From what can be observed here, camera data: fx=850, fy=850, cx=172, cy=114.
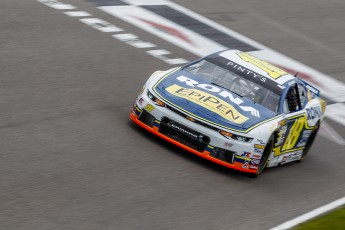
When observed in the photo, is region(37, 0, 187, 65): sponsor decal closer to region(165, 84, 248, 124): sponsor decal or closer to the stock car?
the stock car

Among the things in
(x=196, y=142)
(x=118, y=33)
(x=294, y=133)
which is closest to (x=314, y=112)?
(x=294, y=133)

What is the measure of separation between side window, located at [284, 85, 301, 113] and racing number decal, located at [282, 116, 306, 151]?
171 millimetres

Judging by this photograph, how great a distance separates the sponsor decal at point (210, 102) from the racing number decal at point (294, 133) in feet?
3.99

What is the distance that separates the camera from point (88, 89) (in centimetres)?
1329

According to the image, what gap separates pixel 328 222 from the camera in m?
9.58

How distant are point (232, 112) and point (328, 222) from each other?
6.82 ft

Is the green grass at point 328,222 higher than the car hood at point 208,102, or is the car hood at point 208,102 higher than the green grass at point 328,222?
the car hood at point 208,102

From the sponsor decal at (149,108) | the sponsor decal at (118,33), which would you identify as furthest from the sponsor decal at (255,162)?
the sponsor decal at (118,33)

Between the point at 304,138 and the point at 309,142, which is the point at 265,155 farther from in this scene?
the point at 309,142

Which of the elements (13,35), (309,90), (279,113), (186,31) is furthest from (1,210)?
(186,31)

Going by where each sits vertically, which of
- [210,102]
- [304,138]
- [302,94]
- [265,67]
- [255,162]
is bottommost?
[304,138]

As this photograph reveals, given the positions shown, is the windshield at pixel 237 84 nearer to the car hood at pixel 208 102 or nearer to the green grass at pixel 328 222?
the car hood at pixel 208 102

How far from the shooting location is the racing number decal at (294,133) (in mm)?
11877

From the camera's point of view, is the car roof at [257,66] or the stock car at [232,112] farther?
the car roof at [257,66]
